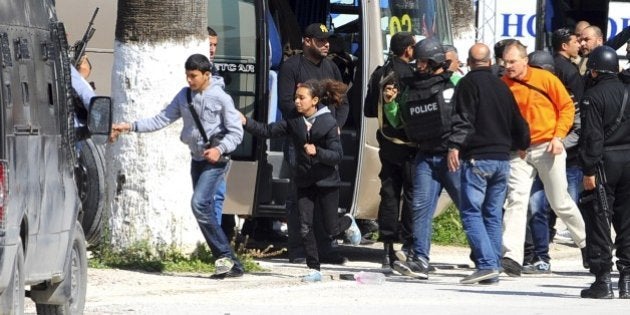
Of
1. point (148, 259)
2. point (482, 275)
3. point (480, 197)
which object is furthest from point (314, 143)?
point (482, 275)

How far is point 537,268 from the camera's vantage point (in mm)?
14125

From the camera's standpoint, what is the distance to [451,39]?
16.1 metres

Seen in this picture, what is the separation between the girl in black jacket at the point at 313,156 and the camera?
1299 centimetres

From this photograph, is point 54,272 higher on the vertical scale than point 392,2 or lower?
lower

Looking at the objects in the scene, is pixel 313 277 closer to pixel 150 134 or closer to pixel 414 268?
pixel 414 268

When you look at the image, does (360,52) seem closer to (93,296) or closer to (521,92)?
(521,92)

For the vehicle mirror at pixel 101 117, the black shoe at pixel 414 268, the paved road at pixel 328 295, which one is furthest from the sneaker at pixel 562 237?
the vehicle mirror at pixel 101 117

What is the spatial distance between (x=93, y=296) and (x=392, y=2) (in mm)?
4795

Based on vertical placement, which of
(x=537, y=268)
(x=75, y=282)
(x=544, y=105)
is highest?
(x=544, y=105)

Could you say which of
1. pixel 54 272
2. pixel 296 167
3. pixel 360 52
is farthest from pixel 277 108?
pixel 54 272

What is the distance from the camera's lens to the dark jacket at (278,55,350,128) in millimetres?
14109

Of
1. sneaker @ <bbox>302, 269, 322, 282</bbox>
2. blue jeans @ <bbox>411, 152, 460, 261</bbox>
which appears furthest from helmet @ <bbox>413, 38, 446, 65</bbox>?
sneaker @ <bbox>302, 269, 322, 282</bbox>

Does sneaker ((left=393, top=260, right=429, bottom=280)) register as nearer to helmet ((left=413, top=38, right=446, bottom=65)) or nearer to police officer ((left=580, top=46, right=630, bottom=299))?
helmet ((left=413, top=38, right=446, bottom=65))

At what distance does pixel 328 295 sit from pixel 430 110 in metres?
1.85
